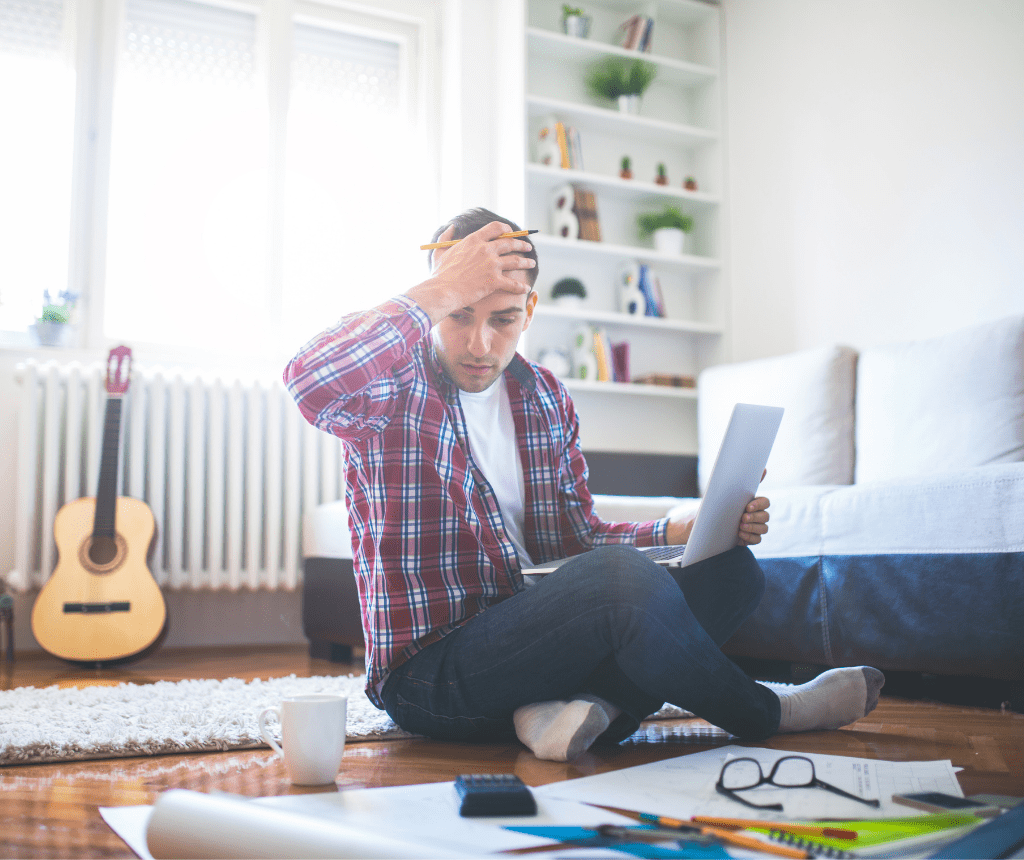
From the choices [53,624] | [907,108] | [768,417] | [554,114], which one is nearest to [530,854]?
[768,417]

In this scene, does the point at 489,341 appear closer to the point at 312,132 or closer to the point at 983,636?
the point at 983,636

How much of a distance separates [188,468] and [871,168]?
7.83 ft

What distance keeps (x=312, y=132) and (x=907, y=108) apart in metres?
2.06

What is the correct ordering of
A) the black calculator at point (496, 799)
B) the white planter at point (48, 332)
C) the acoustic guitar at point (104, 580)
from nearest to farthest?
the black calculator at point (496, 799) → the acoustic guitar at point (104, 580) → the white planter at point (48, 332)

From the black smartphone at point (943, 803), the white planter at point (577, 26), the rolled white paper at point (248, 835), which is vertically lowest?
the black smartphone at point (943, 803)

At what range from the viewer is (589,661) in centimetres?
111

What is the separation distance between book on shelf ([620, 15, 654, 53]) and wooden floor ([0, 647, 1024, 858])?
2.72m

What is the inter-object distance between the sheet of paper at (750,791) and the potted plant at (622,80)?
2.86 metres

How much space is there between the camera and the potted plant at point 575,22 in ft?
11.1

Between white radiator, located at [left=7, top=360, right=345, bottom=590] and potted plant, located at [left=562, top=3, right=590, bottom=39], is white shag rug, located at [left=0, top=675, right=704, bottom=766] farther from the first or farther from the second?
potted plant, located at [left=562, top=3, right=590, bottom=39]

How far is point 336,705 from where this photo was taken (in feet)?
3.23

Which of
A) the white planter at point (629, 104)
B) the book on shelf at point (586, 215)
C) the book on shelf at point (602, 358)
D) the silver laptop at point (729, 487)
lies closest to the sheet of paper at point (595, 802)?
the silver laptop at point (729, 487)

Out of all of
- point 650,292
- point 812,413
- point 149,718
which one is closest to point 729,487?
point 149,718

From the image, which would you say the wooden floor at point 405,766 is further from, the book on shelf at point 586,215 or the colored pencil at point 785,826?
the book on shelf at point 586,215
